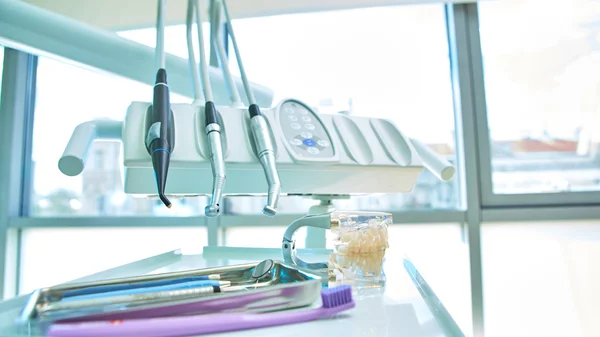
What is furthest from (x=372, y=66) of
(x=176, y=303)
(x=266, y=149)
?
(x=176, y=303)

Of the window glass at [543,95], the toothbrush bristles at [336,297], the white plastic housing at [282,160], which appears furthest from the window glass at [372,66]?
the toothbrush bristles at [336,297]

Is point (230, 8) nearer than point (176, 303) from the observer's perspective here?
No

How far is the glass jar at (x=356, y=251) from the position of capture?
15.9 inches

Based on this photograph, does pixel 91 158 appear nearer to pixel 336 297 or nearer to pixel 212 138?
pixel 212 138

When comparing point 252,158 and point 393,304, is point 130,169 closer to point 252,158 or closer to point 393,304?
point 252,158

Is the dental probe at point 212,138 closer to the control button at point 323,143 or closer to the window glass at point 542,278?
the control button at point 323,143

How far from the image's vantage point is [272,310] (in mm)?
268

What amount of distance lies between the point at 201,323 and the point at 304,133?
389mm

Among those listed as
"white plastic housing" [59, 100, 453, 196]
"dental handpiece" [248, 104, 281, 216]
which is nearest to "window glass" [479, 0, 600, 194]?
"white plastic housing" [59, 100, 453, 196]

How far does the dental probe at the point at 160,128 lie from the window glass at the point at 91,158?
1.45 metres

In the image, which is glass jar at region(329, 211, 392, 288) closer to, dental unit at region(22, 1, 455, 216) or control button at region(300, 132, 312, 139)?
dental unit at region(22, 1, 455, 216)

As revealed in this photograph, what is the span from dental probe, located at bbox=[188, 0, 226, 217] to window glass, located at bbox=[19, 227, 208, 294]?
4.83 ft

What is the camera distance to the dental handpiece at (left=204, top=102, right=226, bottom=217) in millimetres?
407

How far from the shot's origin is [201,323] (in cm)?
24
